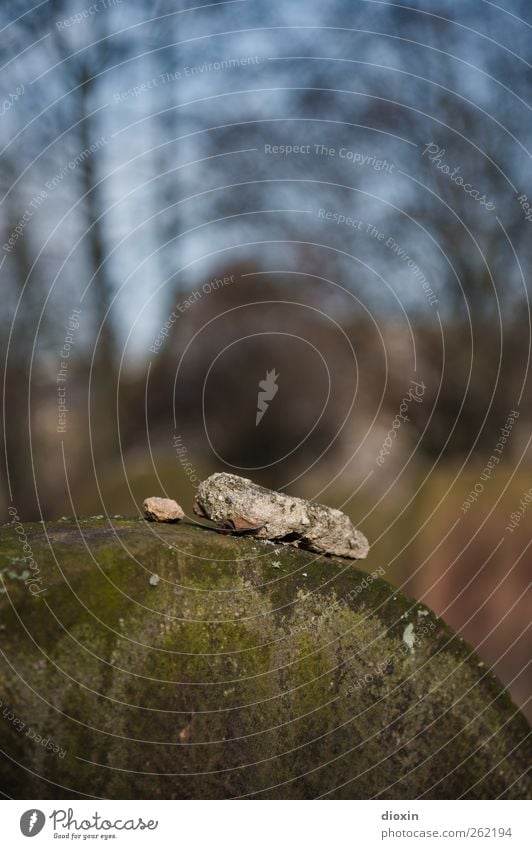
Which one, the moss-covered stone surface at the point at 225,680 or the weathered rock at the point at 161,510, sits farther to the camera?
the weathered rock at the point at 161,510

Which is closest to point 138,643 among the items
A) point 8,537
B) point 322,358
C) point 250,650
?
point 250,650

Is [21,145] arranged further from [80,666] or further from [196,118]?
[80,666]
